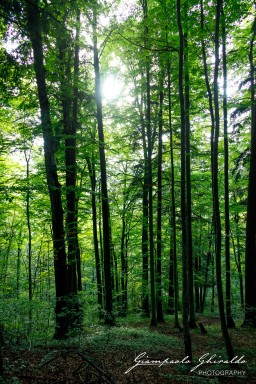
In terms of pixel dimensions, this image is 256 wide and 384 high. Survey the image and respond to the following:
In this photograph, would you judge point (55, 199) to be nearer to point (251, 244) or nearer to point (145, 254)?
point (145, 254)

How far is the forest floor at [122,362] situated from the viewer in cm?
480

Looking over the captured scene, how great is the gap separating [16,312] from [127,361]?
395 cm

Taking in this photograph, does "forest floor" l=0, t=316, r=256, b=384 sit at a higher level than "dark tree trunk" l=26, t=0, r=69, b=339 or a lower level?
lower

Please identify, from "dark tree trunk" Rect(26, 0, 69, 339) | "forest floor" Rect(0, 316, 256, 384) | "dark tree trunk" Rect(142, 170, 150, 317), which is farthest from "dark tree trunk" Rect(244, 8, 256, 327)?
"dark tree trunk" Rect(26, 0, 69, 339)

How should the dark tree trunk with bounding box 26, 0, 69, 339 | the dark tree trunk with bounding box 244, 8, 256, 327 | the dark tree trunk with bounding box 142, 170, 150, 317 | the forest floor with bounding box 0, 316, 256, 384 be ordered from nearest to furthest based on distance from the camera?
1. the forest floor with bounding box 0, 316, 256, 384
2. the dark tree trunk with bounding box 26, 0, 69, 339
3. the dark tree trunk with bounding box 244, 8, 256, 327
4. the dark tree trunk with bounding box 142, 170, 150, 317

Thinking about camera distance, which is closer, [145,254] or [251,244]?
[251,244]

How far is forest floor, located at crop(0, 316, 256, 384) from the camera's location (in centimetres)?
480

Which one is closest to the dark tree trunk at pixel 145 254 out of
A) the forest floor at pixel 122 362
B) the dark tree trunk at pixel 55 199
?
the forest floor at pixel 122 362

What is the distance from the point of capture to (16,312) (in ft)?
26.0

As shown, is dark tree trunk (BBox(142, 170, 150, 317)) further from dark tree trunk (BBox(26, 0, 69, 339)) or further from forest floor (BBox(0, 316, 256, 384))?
dark tree trunk (BBox(26, 0, 69, 339))

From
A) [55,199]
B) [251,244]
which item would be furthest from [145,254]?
[55,199]

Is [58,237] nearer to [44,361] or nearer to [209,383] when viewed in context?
[44,361]

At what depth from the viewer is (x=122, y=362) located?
20.2ft

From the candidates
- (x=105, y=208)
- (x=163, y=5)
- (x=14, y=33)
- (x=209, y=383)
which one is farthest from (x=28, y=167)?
(x=209, y=383)
